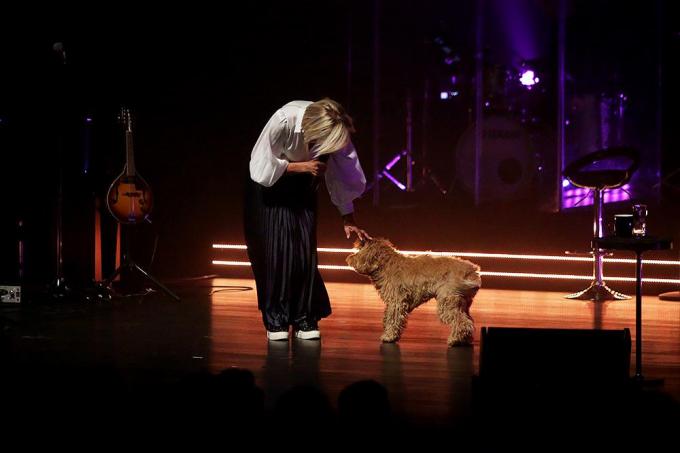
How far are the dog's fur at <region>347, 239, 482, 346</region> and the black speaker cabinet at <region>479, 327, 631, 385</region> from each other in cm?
140

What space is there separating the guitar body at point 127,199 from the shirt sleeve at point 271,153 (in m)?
2.20

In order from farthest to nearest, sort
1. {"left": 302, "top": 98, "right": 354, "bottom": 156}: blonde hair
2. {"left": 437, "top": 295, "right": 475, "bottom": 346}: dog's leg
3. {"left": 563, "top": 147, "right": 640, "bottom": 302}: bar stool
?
{"left": 563, "top": 147, "right": 640, "bottom": 302}: bar stool, {"left": 437, "top": 295, "right": 475, "bottom": 346}: dog's leg, {"left": 302, "top": 98, "right": 354, "bottom": 156}: blonde hair

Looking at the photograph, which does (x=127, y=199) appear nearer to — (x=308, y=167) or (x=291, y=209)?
(x=291, y=209)

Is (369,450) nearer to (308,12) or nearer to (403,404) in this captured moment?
(403,404)

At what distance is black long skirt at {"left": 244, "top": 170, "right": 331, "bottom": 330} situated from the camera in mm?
4605

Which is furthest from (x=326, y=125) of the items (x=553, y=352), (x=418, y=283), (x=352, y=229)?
(x=553, y=352)

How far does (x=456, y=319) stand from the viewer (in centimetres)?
450

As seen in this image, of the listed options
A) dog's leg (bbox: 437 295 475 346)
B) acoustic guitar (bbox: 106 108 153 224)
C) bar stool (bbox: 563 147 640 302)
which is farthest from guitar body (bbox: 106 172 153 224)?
bar stool (bbox: 563 147 640 302)

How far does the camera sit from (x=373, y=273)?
4.62 metres

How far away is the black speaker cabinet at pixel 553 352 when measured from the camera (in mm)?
3016

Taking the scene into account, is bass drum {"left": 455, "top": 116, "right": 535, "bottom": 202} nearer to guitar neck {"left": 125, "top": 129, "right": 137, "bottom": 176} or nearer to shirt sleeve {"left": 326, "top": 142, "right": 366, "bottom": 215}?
guitar neck {"left": 125, "top": 129, "right": 137, "bottom": 176}

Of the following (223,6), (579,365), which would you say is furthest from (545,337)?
(223,6)

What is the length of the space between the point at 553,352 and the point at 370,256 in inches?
65.1

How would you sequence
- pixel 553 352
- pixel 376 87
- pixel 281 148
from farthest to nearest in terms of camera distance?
pixel 376 87 < pixel 281 148 < pixel 553 352
